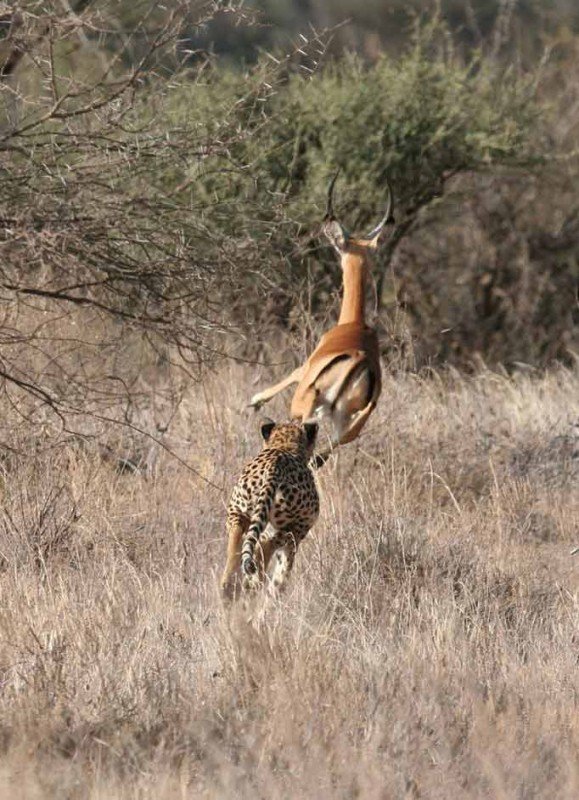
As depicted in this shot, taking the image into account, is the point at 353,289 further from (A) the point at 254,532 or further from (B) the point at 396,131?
(B) the point at 396,131

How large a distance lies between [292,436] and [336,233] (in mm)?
2037

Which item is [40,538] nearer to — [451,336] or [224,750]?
[224,750]

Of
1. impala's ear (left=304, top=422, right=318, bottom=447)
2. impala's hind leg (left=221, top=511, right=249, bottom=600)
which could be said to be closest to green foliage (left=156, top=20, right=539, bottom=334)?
impala's ear (left=304, top=422, right=318, bottom=447)

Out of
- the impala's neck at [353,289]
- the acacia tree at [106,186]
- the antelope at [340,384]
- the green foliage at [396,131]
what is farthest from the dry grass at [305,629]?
the green foliage at [396,131]

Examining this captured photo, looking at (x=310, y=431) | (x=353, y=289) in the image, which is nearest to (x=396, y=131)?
(x=353, y=289)

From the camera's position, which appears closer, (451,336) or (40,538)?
(40,538)

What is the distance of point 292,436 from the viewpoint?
6.91 meters

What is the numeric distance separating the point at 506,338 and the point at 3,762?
12526 millimetres

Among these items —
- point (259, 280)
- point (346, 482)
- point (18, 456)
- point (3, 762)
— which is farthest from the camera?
point (346, 482)

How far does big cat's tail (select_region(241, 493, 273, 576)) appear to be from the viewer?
604cm

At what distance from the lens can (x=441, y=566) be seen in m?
6.97

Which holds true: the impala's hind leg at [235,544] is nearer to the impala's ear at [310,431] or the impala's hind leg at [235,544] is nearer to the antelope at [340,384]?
the impala's ear at [310,431]

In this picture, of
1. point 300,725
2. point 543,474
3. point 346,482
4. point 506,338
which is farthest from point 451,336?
point 300,725

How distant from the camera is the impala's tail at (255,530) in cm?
604
